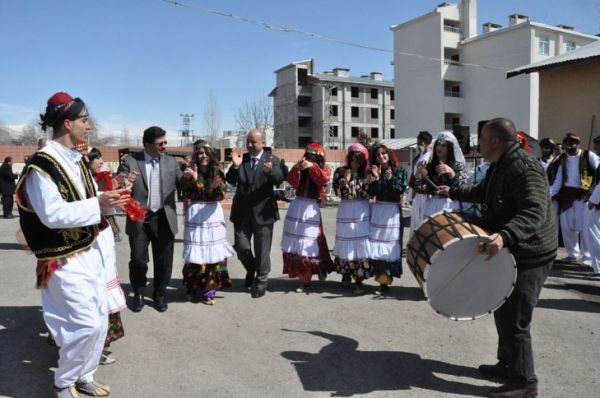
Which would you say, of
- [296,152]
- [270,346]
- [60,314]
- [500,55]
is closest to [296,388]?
[270,346]

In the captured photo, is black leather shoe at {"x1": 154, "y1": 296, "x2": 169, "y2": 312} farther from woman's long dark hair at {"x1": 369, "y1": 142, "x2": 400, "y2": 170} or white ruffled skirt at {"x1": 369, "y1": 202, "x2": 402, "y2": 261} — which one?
woman's long dark hair at {"x1": 369, "y1": 142, "x2": 400, "y2": 170}

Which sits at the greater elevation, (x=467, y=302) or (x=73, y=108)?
(x=73, y=108)

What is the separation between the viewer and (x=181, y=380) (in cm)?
383

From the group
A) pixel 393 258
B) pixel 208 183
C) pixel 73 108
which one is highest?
pixel 73 108

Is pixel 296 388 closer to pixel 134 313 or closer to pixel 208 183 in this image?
pixel 134 313

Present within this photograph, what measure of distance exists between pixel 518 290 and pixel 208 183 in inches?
146

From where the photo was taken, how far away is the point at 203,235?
5.98m

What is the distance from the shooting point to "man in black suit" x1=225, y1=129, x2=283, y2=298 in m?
6.26

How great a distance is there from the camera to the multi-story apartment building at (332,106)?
63397 millimetres

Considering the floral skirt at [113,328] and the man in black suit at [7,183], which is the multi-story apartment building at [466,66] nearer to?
the man in black suit at [7,183]

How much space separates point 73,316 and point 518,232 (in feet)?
9.80

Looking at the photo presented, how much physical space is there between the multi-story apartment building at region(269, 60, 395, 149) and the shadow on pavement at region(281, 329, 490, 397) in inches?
2275

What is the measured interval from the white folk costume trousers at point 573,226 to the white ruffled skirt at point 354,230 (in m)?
4.39

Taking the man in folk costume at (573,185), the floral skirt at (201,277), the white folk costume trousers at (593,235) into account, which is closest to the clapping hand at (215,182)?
the floral skirt at (201,277)
